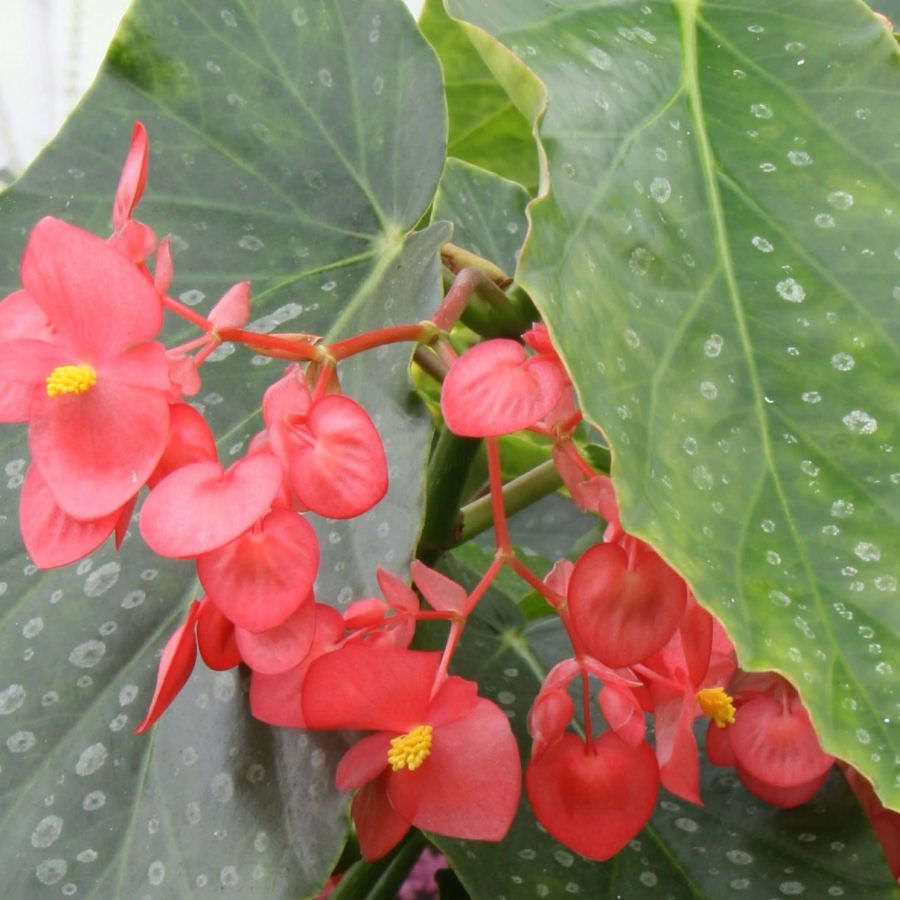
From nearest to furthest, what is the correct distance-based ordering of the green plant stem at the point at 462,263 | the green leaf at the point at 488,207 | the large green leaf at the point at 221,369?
the large green leaf at the point at 221,369 → the green plant stem at the point at 462,263 → the green leaf at the point at 488,207

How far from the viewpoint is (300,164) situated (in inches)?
25.1

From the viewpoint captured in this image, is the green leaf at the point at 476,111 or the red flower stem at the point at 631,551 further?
the green leaf at the point at 476,111

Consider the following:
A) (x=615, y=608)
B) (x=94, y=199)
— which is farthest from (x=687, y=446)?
(x=94, y=199)

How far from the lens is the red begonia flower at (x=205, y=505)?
15.2 inches

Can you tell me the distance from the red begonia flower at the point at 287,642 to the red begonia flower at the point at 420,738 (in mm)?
15

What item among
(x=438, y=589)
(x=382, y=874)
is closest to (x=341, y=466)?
(x=438, y=589)

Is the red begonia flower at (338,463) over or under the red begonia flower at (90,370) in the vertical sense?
under

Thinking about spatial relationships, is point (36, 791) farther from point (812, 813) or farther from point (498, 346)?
point (812, 813)

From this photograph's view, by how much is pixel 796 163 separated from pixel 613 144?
89mm

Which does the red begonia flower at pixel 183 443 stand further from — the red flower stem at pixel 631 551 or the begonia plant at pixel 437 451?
the red flower stem at pixel 631 551

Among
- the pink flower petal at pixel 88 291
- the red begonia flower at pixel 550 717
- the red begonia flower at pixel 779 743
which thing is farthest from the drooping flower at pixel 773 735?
the pink flower petal at pixel 88 291

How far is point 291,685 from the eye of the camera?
0.46 metres

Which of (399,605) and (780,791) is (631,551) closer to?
(399,605)

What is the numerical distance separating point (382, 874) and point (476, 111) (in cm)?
59
